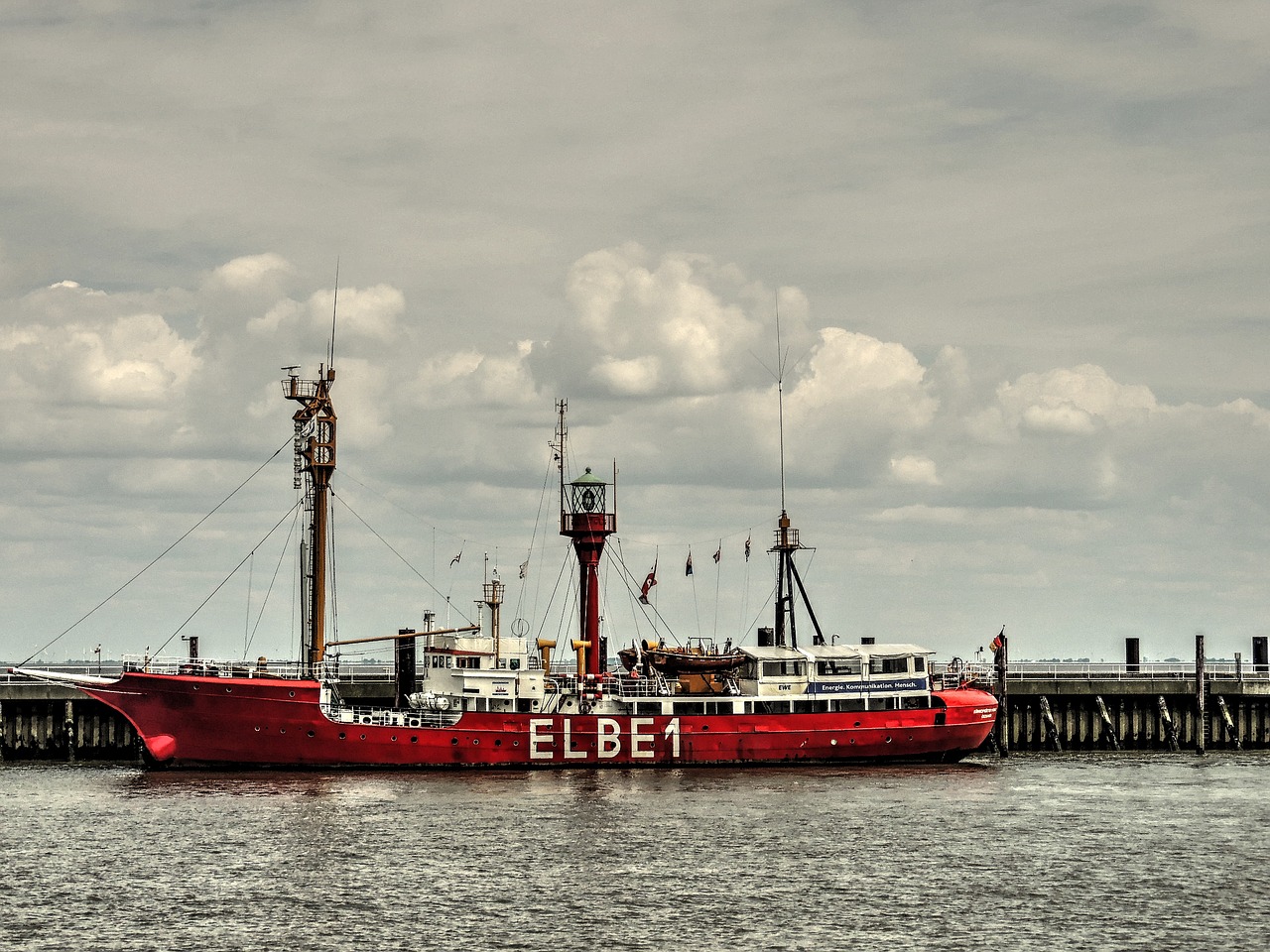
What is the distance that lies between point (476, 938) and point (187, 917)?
25.9ft

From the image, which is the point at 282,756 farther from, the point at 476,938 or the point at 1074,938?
the point at 1074,938

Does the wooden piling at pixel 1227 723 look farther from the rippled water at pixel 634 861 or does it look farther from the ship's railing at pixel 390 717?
the ship's railing at pixel 390 717

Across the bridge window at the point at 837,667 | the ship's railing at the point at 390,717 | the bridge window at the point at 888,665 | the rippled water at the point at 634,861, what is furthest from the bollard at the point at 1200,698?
the ship's railing at the point at 390,717

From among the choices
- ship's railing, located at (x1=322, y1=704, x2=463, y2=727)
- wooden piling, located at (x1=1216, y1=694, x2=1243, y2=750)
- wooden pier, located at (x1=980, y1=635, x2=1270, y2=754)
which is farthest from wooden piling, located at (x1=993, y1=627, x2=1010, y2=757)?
ship's railing, located at (x1=322, y1=704, x2=463, y2=727)

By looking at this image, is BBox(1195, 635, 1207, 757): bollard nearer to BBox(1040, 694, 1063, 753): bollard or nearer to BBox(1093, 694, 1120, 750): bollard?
BBox(1093, 694, 1120, 750): bollard

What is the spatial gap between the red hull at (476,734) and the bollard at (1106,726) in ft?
33.3

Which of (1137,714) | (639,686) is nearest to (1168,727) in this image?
(1137,714)

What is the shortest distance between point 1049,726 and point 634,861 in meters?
37.0

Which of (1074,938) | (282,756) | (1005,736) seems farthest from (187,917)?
(1005,736)

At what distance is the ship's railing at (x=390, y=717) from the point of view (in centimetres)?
6738

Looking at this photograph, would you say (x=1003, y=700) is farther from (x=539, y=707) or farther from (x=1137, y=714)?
(x=539, y=707)

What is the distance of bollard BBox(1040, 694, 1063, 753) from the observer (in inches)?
3071

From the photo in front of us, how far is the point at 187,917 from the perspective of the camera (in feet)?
133

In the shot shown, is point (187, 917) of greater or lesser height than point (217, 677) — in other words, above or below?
below
